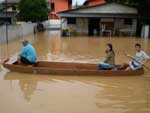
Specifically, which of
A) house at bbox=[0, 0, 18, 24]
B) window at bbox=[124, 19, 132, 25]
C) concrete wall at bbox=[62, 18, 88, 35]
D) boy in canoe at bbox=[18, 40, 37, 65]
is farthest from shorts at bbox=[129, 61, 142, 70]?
house at bbox=[0, 0, 18, 24]

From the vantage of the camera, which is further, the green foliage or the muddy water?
the green foliage

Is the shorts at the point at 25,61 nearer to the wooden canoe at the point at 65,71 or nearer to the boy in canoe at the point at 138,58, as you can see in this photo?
the wooden canoe at the point at 65,71

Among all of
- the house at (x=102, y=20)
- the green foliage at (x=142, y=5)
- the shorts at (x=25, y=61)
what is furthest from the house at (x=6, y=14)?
the shorts at (x=25, y=61)

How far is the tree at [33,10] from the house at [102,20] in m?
7.71

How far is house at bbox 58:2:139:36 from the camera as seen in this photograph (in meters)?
42.3

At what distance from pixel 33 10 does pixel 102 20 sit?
1188cm

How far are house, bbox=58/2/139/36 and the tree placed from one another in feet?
25.3

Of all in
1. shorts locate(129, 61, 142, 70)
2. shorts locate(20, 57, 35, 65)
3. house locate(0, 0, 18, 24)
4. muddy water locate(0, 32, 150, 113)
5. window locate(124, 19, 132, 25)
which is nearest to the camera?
muddy water locate(0, 32, 150, 113)

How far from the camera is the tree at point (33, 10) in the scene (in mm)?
49969

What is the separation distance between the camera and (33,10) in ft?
167

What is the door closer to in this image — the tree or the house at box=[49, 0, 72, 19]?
the tree

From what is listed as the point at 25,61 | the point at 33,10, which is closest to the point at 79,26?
the point at 33,10

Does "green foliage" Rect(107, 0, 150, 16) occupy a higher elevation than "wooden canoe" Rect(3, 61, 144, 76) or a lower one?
higher

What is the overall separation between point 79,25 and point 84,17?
66.1 inches
